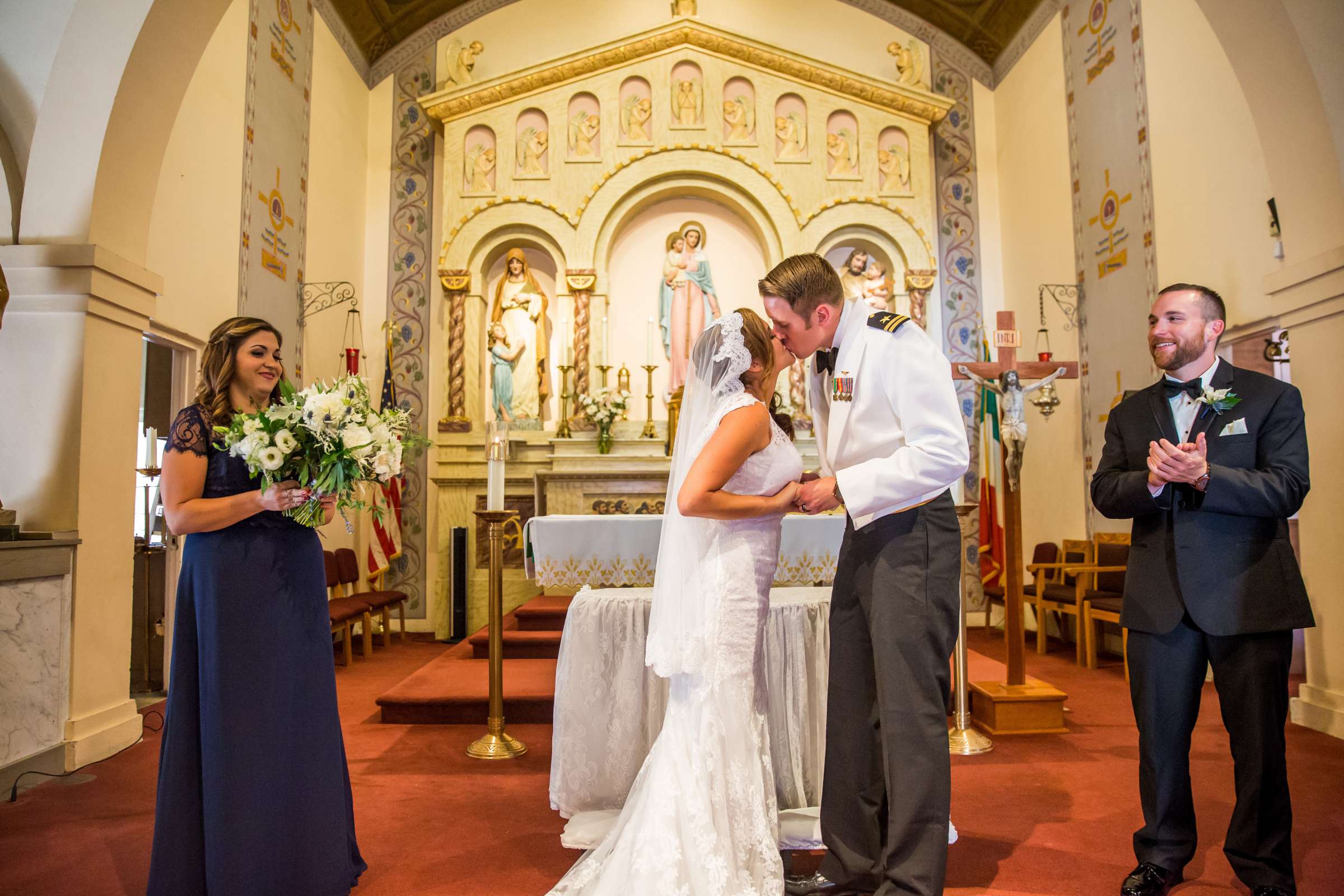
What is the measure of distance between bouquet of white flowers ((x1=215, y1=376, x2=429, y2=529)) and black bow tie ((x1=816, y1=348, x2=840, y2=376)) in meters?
1.24

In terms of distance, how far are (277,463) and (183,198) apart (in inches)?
188

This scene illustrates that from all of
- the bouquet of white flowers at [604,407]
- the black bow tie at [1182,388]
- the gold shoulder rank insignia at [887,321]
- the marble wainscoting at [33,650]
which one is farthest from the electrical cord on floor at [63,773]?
the bouquet of white flowers at [604,407]

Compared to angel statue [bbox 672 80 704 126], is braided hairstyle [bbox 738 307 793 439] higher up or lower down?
lower down

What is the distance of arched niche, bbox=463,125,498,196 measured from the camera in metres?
9.09

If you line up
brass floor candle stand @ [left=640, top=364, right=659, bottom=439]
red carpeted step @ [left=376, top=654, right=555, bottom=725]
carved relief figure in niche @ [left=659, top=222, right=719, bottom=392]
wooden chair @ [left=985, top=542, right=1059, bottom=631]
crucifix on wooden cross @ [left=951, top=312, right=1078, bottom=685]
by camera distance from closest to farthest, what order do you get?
1. crucifix on wooden cross @ [left=951, top=312, right=1078, bottom=685]
2. red carpeted step @ [left=376, top=654, right=555, bottom=725]
3. wooden chair @ [left=985, top=542, right=1059, bottom=631]
4. brass floor candle stand @ [left=640, top=364, right=659, bottom=439]
5. carved relief figure in niche @ [left=659, top=222, right=719, bottom=392]

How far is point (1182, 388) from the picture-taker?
267cm

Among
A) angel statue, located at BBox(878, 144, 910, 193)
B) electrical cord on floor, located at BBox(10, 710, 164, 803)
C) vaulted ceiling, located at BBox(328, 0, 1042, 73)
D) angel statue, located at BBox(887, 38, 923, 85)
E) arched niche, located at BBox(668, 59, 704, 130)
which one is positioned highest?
vaulted ceiling, located at BBox(328, 0, 1042, 73)

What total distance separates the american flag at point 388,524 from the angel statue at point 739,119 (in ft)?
13.9

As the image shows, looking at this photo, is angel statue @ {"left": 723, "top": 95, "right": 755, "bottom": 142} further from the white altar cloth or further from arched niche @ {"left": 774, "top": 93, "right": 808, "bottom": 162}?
the white altar cloth

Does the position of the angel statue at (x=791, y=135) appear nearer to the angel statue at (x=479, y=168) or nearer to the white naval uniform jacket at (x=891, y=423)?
the angel statue at (x=479, y=168)

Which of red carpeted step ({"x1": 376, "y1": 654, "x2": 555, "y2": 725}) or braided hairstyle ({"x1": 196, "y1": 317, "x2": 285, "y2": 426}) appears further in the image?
red carpeted step ({"x1": 376, "y1": 654, "x2": 555, "y2": 725})

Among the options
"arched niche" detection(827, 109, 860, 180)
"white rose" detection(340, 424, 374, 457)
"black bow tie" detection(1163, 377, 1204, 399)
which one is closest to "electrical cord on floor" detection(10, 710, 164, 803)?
"white rose" detection(340, 424, 374, 457)

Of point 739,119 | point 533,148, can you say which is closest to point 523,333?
point 533,148

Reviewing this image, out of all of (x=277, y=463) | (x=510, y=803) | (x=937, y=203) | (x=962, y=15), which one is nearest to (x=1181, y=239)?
(x=937, y=203)
